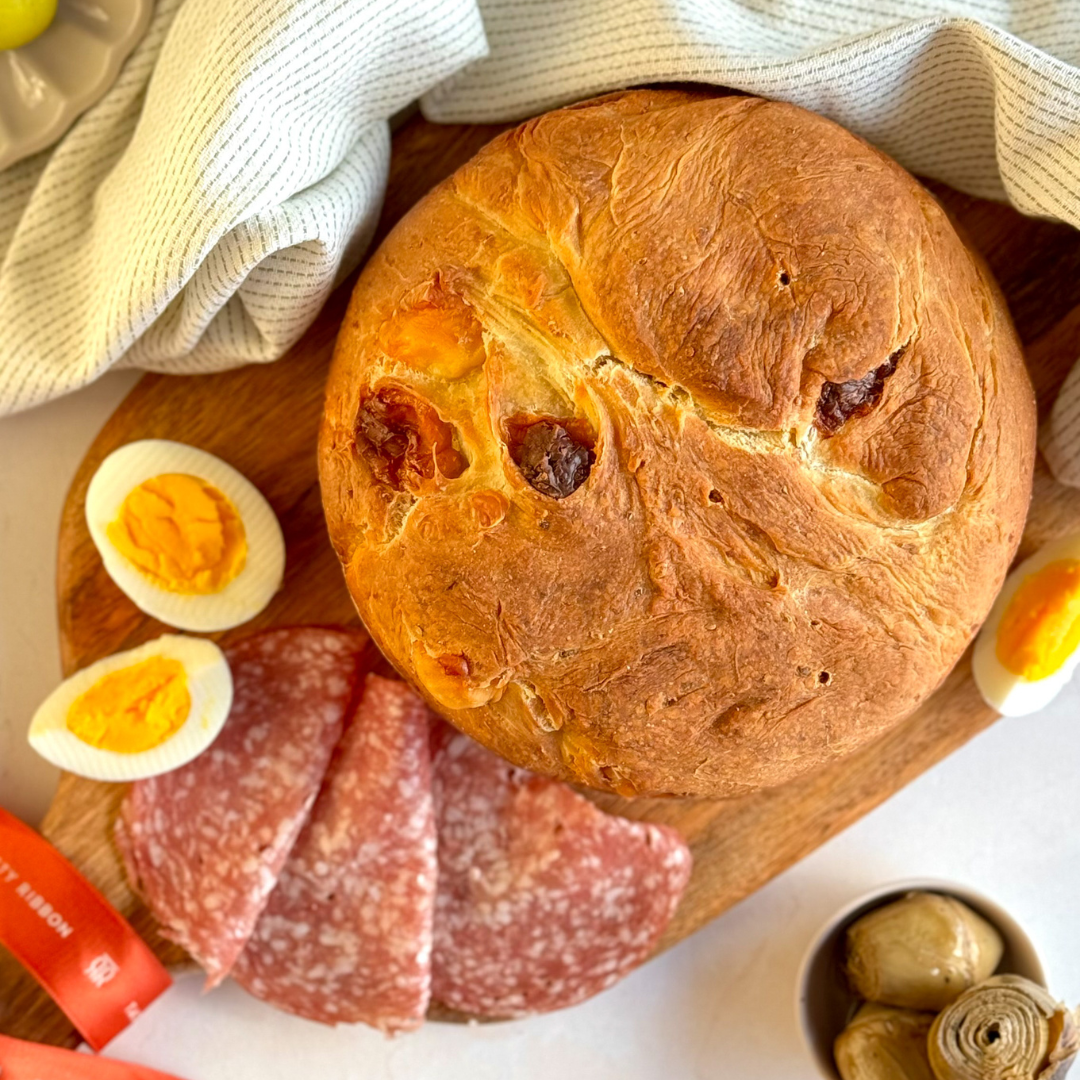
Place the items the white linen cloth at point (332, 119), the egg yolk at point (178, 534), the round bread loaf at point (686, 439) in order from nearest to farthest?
the round bread loaf at point (686, 439) < the white linen cloth at point (332, 119) < the egg yolk at point (178, 534)

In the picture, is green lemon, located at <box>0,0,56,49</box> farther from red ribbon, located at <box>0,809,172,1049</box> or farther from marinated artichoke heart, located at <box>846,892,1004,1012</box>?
marinated artichoke heart, located at <box>846,892,1004,1012</box>

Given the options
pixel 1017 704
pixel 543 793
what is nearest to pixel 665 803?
pixel 543 793

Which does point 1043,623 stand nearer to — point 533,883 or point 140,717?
point 533,883

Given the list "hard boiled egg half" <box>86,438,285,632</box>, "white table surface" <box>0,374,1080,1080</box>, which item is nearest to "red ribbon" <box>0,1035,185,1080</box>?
"white table surface" <box>0,374,1080,1080</box>

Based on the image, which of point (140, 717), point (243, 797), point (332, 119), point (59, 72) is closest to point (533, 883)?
point (243, 797)

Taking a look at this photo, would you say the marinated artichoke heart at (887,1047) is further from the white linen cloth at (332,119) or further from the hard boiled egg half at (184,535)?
the hard boiled egg half at (184,535)

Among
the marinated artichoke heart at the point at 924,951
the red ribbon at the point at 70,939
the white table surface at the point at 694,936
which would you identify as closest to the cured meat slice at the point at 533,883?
the white table surface at the point at 694,936

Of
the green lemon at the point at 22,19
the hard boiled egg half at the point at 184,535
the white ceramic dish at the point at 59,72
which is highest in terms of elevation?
the green lemon at the point at 22,19
